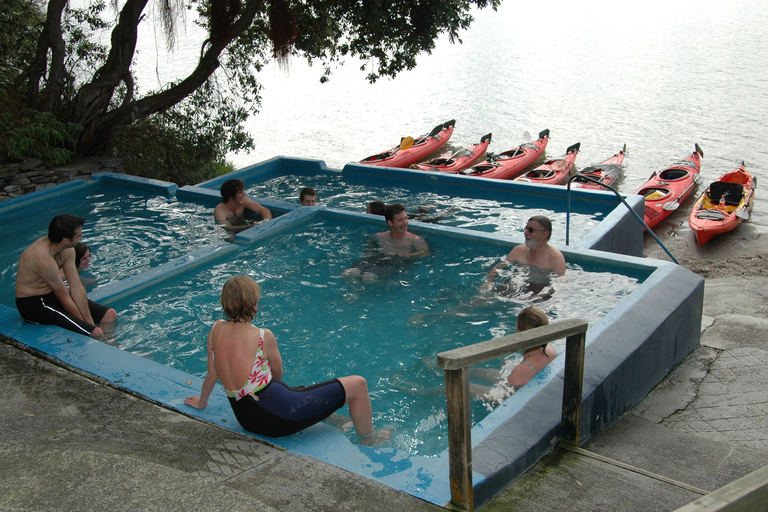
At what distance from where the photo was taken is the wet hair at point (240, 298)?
3.77 meters

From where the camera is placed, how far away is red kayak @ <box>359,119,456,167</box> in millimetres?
14016

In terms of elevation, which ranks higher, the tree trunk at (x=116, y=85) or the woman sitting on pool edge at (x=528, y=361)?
the tree trunk at (x=116, y=85)

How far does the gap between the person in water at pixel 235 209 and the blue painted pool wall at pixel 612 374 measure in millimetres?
5739

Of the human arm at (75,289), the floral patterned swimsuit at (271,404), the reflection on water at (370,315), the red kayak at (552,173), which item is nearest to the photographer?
the floral patterned swimsuit at (271,404)

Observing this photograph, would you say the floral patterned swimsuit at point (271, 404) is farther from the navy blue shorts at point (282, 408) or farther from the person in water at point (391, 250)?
the person in water at point (391, 250)

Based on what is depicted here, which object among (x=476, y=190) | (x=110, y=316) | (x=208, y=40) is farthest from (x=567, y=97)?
(x=110, y=316)

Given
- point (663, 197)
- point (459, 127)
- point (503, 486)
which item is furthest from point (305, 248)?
point (459, 127)

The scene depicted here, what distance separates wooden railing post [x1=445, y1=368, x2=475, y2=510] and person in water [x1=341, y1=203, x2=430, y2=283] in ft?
14.6

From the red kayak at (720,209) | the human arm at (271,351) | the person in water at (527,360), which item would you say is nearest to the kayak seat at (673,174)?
the red kayak at (720,209)

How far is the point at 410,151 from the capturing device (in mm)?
14984

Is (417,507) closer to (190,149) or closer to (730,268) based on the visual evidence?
(730,268)

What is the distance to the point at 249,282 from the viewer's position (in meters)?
3.80

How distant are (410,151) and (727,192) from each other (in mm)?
6849

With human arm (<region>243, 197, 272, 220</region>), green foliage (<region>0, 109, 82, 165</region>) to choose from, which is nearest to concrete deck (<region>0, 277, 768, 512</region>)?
human arm (<region>243, 197, 272, 220</region>)
